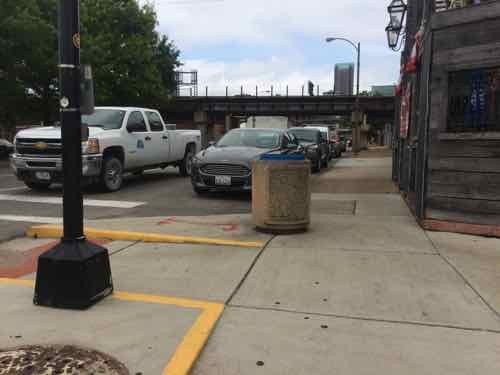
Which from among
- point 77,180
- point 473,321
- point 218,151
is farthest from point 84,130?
point 218,151

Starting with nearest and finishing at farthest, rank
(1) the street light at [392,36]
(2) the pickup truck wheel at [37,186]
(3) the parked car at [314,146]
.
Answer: (2) the pickup truck wheel at [37,186] → (1) the street light at [392,36] → (3) the parked car at [314,146]

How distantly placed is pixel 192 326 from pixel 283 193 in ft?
9.87

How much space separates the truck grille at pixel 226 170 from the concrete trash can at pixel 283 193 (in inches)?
118

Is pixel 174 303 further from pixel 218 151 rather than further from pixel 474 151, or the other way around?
pixel 218 151

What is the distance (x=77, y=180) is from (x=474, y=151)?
16.6ft

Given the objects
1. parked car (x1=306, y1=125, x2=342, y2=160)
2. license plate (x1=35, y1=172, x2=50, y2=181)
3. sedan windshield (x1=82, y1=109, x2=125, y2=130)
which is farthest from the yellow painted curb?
parked car (x1=306, y1=125, x2=342, y2=160)

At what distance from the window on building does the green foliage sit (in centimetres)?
2222

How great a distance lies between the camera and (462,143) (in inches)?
249

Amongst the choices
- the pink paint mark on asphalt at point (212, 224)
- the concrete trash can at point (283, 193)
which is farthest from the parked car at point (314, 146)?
the concrete trash can at point (283, 193)

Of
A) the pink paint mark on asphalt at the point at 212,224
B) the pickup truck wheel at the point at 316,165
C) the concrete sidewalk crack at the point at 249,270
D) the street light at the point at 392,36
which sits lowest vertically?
the concrete sidewalk crack at the point at 249,270

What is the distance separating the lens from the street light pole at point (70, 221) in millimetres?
3609

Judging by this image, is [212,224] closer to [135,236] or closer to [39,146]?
[135,236]

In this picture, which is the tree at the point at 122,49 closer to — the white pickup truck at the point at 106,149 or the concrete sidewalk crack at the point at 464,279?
the white pickup truck at the point at 106,149

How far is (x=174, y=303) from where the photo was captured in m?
3.86
